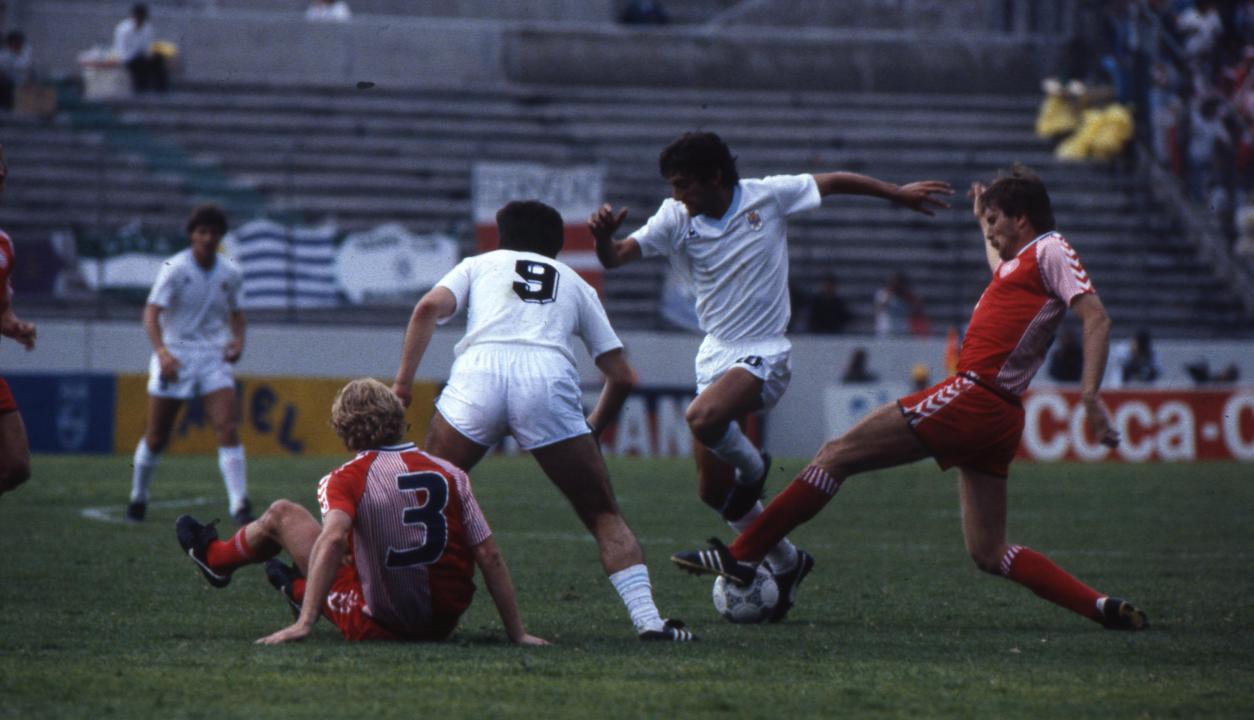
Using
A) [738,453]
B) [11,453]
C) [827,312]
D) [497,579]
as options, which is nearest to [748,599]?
[738,453]

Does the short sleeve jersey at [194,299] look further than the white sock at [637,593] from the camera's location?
Yes

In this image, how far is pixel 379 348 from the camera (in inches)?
945

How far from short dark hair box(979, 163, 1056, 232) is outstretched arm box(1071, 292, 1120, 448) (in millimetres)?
462

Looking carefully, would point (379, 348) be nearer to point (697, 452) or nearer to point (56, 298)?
point (56, 298)

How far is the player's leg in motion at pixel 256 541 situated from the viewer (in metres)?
6.92

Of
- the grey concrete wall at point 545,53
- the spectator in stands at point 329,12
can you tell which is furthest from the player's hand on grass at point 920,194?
the spectator in stands at point 329,12

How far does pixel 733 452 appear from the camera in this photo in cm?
833

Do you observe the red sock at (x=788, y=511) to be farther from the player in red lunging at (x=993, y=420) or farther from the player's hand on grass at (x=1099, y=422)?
the player's hand on grass at (x=1099, y=422)

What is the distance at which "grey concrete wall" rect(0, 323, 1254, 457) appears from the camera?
23078mm

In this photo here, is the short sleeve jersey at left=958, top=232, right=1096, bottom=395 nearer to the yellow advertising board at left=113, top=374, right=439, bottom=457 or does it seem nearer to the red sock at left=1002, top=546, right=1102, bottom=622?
the red sock at left=1002, top=546, right=1102, bottom=622

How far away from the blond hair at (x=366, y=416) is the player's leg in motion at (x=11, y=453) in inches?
88.1

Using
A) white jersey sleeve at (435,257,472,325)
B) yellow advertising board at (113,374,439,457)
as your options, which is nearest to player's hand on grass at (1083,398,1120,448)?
white jersey sleeve at (435,257,472,325)

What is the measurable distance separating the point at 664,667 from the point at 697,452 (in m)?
2.39

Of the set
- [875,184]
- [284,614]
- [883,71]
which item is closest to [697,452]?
[875,184]
